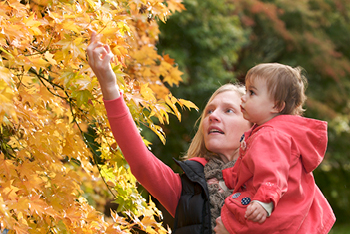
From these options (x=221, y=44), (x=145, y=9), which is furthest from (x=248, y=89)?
(x=221, y=44)

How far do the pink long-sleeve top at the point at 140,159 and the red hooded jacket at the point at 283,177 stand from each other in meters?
0.31

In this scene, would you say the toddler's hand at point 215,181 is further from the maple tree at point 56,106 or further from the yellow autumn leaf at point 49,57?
the yellow autumn leaf at point 49,57

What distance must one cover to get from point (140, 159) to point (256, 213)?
0.53 meters

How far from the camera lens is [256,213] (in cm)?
143

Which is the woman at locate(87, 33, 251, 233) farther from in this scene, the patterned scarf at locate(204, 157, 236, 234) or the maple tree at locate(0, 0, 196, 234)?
the maple tree at locate(0, 0, 196, 234)

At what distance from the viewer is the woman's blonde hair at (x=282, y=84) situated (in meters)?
1.69

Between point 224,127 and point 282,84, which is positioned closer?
point 282,84

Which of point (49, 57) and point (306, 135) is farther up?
point (49, 57)

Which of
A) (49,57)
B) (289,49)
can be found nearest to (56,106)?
(49,57)

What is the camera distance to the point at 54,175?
2016mm

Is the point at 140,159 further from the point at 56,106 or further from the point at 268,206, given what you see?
the point at 56,106

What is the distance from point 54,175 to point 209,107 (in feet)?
3.05

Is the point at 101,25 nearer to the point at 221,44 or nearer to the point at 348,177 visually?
the point at 221,44

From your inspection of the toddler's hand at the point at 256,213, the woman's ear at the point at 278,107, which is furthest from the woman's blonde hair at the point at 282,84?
the toddler's hand at the point at 256,213
